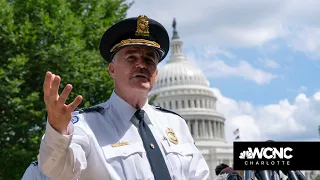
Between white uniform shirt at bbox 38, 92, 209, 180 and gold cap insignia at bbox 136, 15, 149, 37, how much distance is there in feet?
1.26

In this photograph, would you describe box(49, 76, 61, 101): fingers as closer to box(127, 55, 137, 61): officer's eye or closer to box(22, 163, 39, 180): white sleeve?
box(127, 55, 137, 61): officer's eye

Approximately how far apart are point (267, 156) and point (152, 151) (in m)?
0.74

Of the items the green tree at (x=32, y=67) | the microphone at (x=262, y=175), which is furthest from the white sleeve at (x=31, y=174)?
the green tree at (x=32, y=67)

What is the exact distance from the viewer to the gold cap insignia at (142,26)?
11.8 ft

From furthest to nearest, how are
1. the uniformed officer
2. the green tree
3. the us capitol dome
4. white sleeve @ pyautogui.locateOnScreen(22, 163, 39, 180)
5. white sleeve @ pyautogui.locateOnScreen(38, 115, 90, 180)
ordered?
the us capitol dome, the green tree, white sleeve @ pyautogui.locateOnScreen(22, 163, 39, 180), the uniformed officer, white sleeve @ pyautogui.locateOnScreen(38, 115, 90, 180)

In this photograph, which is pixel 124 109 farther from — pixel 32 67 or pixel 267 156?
pixel 32 67

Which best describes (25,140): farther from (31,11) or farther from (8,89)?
(31,11)

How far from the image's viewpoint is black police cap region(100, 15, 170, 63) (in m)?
3.56

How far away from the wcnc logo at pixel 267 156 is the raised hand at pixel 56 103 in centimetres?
82

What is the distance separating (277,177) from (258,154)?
1.94 feet

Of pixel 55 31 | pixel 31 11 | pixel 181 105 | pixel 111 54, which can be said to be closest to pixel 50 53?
pixel 55 31

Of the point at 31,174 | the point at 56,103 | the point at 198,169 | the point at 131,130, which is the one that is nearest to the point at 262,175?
the point at 198,169

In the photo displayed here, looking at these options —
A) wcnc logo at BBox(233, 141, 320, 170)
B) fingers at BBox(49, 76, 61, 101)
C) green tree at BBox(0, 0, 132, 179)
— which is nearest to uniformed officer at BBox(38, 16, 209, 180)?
fingers at BBox(49, 76, 61, 101)

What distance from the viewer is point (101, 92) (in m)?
19.4
